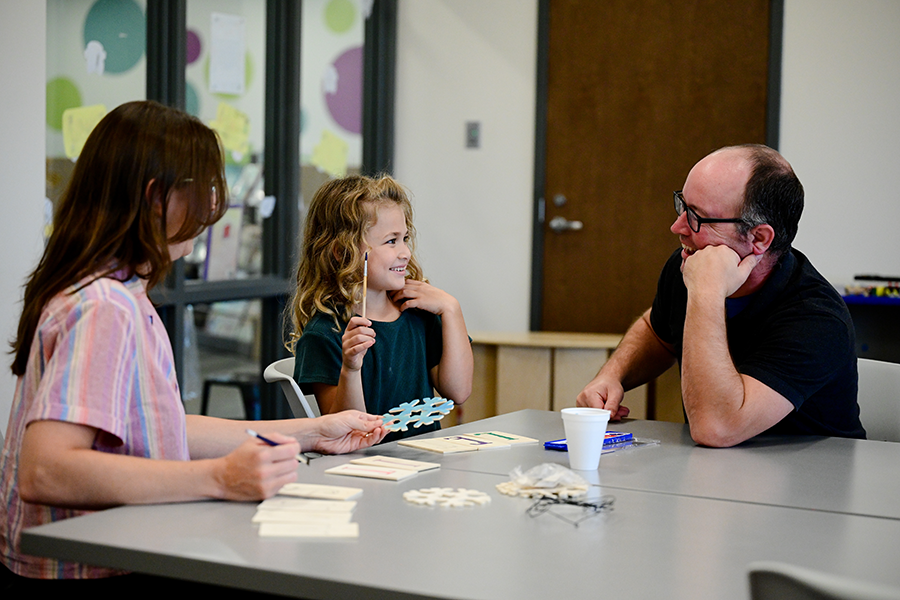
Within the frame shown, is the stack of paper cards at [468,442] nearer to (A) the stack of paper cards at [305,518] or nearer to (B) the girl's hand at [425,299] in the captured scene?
(A) the stack of paper cards at [305,518]

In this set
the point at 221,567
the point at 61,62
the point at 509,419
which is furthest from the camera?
the point at 61,62

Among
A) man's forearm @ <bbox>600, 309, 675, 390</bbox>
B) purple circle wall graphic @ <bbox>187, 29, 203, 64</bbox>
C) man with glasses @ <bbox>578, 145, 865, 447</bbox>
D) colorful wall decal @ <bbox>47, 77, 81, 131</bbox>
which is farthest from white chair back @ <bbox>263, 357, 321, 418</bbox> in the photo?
purple circle wall graphic @ <bbox>187, 29, 203, 64</bbox>

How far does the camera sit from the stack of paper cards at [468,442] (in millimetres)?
1519

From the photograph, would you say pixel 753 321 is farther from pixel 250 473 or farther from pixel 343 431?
pixel 250 473

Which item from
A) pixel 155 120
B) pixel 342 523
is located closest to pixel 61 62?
pixel 155 120

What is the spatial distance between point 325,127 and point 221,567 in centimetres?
371

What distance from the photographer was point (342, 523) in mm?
1062

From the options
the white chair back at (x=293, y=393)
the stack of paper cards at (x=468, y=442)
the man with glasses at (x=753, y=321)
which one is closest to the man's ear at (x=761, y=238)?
the man with glasses at (x=753, y=321)

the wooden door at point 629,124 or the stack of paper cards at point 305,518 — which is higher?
the wooden door at point 629,124

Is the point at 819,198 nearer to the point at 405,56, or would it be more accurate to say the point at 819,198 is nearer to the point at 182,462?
the point at 405,56

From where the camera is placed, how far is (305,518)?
107cm

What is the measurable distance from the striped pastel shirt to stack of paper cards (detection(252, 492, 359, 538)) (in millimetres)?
220

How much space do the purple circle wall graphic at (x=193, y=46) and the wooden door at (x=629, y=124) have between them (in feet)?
6.08

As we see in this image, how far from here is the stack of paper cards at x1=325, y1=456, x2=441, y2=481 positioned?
1302 mm
